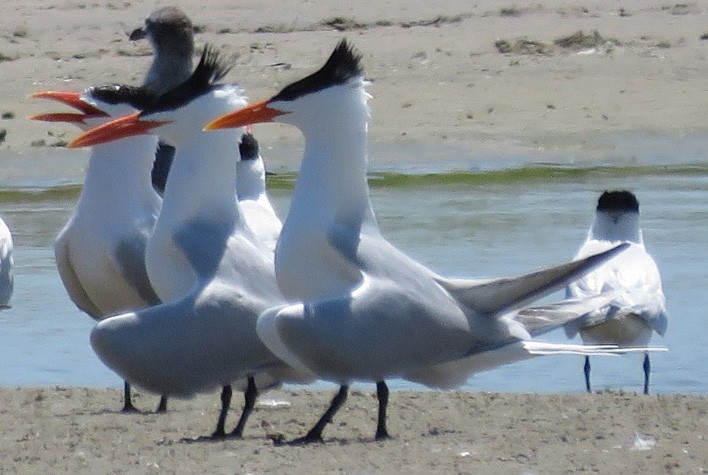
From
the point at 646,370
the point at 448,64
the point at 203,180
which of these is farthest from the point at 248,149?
the point at 448,64

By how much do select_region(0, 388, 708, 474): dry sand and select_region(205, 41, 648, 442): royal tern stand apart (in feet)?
0.95

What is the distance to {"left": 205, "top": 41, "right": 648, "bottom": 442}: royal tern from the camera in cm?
641

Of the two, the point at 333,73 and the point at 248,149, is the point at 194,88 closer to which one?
the point at 333,73

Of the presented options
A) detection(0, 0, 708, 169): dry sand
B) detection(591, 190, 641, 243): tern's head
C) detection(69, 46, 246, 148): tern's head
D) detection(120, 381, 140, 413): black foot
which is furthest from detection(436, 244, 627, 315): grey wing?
detection(0, 0, 708, 169): dry sand

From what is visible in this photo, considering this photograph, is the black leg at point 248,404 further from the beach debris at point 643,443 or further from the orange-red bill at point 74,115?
the orange-red bill at point 74,115

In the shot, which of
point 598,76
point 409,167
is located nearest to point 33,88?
point 409,167

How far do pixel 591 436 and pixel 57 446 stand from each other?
1.88 metres

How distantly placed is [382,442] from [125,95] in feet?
7.60

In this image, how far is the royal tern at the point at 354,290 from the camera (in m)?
6.41

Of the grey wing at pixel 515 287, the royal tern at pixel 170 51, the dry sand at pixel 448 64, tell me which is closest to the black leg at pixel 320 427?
the grey wing at pixel 515 287

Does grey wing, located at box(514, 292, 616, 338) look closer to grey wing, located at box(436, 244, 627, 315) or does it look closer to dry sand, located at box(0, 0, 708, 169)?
grey wing, located at box(436, 244, 627, 315)

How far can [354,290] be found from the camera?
21.3 ft

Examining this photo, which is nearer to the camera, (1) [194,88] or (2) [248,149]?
(1) [194,88]

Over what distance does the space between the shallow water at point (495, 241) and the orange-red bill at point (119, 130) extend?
7.82 feet
